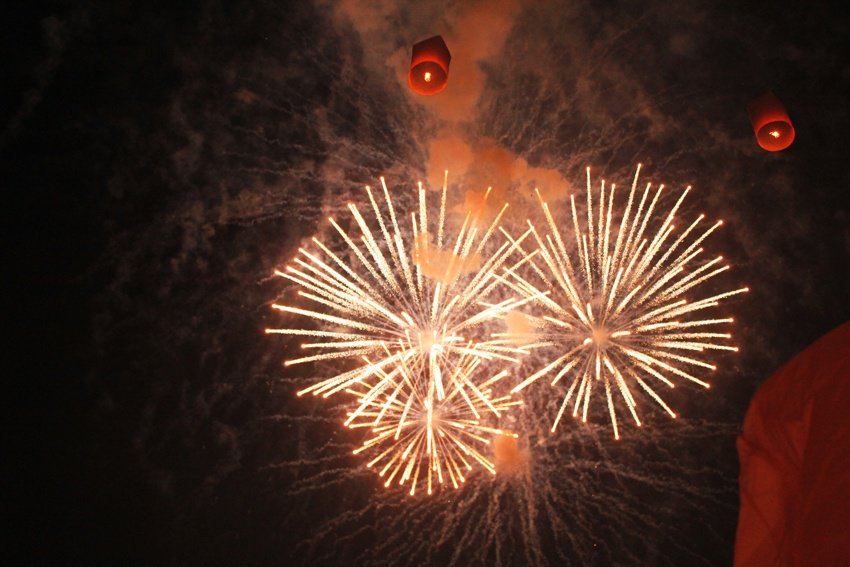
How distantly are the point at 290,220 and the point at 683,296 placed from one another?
3.81m

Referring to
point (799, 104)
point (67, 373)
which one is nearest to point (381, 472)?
point (67, 373)

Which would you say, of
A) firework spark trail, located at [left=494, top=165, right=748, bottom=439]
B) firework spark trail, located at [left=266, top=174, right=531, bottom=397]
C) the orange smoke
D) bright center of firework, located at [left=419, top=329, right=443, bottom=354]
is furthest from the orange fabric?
the orange smoke

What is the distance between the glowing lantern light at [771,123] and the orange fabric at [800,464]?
1.41 meters

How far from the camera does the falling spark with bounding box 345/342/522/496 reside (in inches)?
201

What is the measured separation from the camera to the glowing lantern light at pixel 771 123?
4.07 m

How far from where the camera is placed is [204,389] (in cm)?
579

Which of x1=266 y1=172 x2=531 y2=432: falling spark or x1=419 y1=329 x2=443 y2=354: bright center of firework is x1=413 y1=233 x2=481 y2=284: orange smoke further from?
x1=419 y1=329 x2=443 y2=354: bright center of firework

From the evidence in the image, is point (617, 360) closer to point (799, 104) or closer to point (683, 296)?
point (683, 296)

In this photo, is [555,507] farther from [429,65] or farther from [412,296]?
[429,65]

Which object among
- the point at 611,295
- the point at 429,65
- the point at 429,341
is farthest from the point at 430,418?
the point at 429,65

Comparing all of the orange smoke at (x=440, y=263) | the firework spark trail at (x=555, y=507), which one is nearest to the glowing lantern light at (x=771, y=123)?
the orange smoke at (x=440, y=263)

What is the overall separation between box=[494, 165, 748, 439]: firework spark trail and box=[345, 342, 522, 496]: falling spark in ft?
1.39

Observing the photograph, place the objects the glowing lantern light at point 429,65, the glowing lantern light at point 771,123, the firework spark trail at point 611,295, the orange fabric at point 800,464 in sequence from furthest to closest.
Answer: the firework spark trail at point 611,295 < the glowing lantern light at point 771,123 < the glowing lantern light at point 429,65 < the orange fabric at point 800,464

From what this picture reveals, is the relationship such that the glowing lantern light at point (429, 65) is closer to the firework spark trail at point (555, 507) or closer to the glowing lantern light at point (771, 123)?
the glowing lantern light at point (771, 123)
